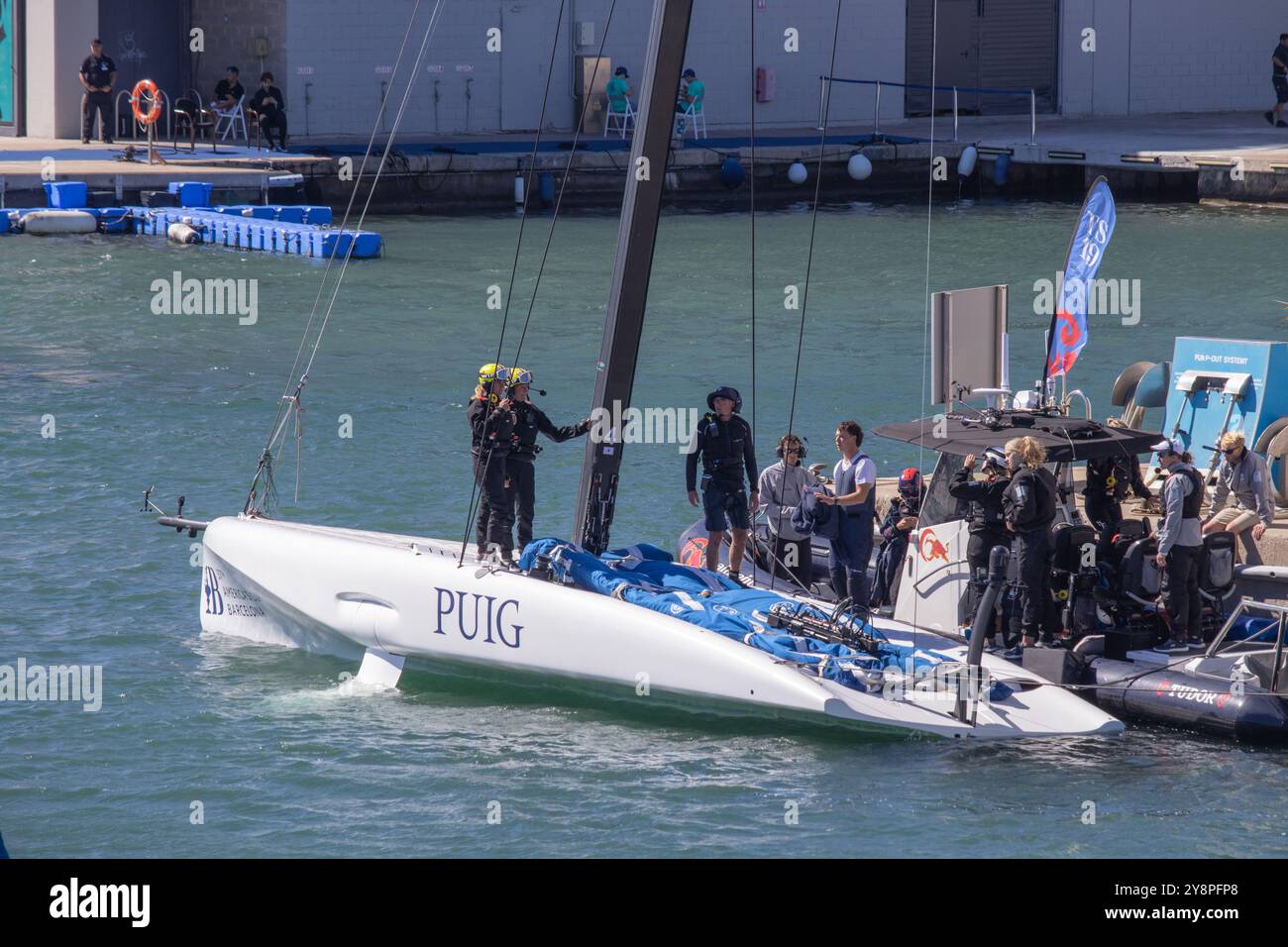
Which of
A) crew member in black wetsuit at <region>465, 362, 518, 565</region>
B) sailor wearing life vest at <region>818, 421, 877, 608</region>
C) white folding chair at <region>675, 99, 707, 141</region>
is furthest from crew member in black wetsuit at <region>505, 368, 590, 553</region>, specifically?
white folding chair at <region>675, 99, 707, 141</region>

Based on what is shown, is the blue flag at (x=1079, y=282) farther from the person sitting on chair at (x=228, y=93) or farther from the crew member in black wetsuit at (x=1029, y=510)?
the person sitting on chair at (x=228, y=93)

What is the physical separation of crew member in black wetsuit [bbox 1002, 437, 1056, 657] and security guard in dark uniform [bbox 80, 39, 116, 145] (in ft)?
95.9

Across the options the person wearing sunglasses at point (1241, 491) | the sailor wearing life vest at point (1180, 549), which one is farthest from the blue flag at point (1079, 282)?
the sailor wearing life vest at point (1180, 549)

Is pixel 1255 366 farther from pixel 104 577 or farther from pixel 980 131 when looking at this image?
pixel 980 131

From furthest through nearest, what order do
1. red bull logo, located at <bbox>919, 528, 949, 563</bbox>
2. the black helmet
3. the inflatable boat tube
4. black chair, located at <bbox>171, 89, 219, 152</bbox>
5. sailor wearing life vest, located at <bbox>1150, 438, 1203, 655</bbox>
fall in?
black chair, located at <bbox>171, 89, 219, 152</bbox>
the black helmet
red bull logo, located at <bbox>919, 528, 949, 563</bbox>
sailor wearing life vest, located at <bbox>1150, 438, 1203, 655</bbox>
the inflatable boat tube

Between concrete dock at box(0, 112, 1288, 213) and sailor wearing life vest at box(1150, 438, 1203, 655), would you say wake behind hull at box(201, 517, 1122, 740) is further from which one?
concrete dock at box(0, 112, 1288, 213)

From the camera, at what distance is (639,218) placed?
42.3ft

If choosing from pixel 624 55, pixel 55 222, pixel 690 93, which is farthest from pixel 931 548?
pixel 624 55

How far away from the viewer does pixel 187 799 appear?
1127 centimetres

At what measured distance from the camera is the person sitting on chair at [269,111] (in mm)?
39719

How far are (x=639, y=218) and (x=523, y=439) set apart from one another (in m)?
1.80

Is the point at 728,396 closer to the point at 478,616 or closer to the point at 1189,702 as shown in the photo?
the point at 478,616

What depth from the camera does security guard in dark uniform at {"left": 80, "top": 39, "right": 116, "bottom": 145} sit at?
37094mm

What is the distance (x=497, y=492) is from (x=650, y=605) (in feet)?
5.22
